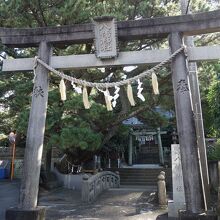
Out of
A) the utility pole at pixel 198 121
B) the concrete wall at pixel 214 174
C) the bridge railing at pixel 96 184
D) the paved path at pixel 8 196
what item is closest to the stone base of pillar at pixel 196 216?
the utility pole at pixel 198 121

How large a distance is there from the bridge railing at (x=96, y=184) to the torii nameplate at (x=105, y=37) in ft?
27.0

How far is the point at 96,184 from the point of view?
15.2 m

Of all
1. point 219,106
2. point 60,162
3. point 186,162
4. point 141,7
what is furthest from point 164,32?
point 60,162

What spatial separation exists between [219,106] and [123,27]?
550cm

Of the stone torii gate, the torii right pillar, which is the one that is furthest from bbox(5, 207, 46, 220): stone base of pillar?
the torii right pillar

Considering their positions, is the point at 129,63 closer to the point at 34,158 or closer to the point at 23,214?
the point at 34,158

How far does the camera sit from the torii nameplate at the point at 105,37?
702cm

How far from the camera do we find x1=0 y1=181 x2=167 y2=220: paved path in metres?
9.96

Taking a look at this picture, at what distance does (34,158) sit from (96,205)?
6.40 m

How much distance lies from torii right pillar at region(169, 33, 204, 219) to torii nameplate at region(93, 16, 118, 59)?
1.30 metres

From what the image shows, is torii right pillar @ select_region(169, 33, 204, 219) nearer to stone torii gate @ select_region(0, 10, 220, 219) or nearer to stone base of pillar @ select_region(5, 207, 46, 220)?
stone torii gate @ select_region(0, 10, 220, 219)

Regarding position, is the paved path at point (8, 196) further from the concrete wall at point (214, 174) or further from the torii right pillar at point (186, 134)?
the concrete wall at point (214, 174)

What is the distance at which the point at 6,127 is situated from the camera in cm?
2312

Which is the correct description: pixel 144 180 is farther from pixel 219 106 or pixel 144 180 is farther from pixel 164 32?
pixel 164 32
